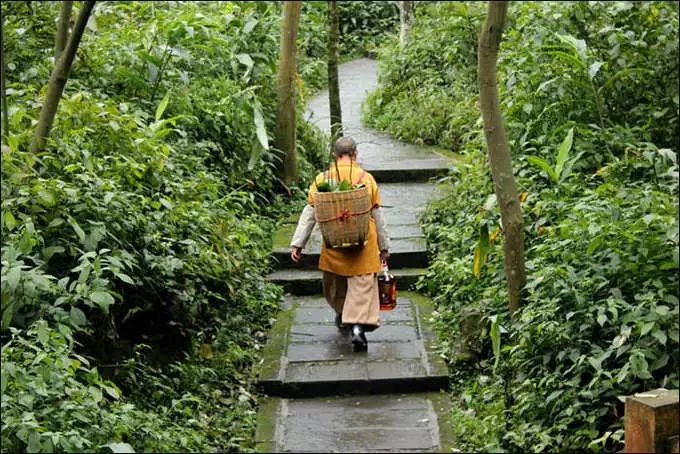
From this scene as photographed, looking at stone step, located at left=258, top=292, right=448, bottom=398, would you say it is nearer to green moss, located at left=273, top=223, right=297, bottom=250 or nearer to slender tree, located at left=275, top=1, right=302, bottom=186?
green moss, located at left=273, top=223, right=297, bottom=250

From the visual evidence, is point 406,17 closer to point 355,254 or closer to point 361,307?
point 355,254

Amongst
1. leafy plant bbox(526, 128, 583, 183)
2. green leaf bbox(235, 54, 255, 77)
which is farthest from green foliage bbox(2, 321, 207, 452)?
green leaf bbox(235, 54, 255, 77)

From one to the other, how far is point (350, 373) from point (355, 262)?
0.89m

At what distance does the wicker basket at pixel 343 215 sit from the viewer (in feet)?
27.4

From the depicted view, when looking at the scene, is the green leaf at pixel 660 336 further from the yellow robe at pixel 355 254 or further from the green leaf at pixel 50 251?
the green leaf at pixel 50 251

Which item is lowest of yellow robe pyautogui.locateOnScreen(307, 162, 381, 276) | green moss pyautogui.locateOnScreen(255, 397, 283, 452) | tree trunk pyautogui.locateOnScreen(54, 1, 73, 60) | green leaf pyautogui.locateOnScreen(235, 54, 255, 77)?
green moss pyautogui.locateOnScreen(255, 397, 283, 452)

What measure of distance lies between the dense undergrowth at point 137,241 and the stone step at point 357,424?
0.20 m

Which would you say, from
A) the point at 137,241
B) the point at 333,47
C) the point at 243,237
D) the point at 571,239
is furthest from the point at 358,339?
the point at 333,47

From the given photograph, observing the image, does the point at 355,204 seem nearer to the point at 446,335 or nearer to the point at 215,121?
the point at 446,335

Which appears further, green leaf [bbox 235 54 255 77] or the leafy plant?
green leaf [bbox 235 54 255 77]

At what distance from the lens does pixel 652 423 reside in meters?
5.89

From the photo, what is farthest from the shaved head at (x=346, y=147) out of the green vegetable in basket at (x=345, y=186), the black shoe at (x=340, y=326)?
the black shoe at (x=340, y=326)

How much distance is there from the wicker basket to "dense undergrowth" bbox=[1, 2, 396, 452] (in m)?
0.89

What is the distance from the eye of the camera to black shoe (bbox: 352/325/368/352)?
8672 millimetres
